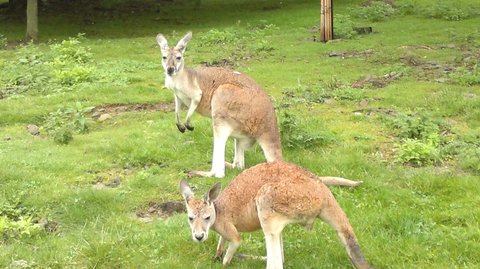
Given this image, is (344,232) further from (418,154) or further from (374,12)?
(374,12)

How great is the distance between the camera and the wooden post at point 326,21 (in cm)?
1584

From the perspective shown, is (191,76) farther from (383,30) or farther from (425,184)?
(383,30)

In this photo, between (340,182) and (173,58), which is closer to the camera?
(340,182)

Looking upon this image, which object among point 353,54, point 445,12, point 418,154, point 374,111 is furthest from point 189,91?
point 445,12

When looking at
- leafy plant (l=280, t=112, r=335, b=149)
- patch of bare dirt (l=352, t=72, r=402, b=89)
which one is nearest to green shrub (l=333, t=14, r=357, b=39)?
patch of bare dirt (l=352, t=72, r=402, b=89)

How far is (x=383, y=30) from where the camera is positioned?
17047 millimetres

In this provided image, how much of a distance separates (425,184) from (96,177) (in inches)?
136

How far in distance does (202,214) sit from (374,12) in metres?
15.6

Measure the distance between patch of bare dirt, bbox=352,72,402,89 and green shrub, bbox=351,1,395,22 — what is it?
676 cm

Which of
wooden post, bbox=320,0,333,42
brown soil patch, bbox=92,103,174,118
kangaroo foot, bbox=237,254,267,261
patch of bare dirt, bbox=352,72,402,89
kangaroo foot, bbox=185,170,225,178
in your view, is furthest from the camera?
wooden post, bbox=320,0,333,42

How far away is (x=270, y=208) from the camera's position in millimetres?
4543

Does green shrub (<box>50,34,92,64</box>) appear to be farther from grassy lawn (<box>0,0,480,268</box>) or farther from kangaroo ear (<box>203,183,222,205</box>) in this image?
kangaroo ear (<box>203,183,222,205</box>)

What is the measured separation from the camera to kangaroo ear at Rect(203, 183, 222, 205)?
483 cm

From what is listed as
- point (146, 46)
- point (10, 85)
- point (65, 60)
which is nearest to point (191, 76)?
point (10, 85)
